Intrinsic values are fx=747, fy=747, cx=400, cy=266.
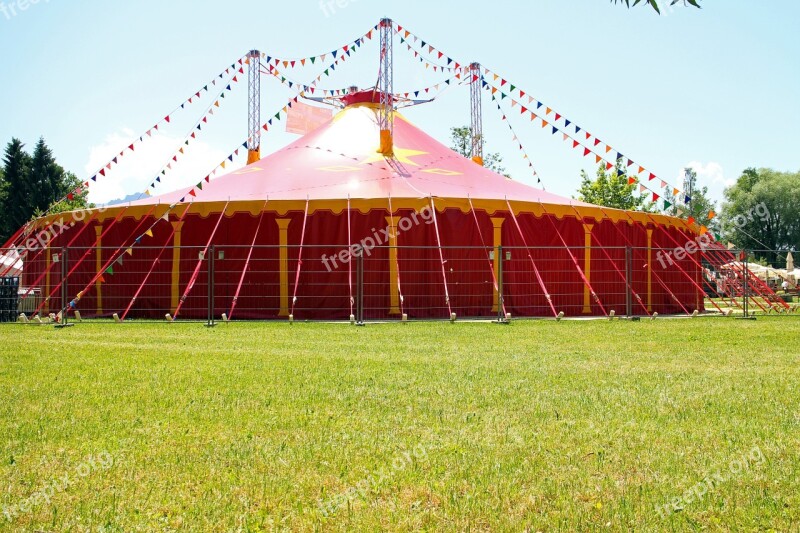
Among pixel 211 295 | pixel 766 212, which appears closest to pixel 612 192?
pixel 766 212

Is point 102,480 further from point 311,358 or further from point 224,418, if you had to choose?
point 311,358

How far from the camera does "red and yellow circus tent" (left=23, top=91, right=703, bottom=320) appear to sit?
13.4m

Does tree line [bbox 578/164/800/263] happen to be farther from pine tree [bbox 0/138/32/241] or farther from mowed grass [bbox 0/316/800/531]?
mowed grass [bbox 0/316/800/531]

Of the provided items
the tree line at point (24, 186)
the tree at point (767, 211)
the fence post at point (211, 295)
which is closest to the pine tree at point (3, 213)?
the tree line at point (24, 186)

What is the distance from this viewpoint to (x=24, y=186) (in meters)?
40.1

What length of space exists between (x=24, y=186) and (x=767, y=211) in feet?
148

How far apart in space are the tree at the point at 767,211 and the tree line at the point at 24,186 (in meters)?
41.1

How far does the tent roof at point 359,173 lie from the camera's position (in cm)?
1398

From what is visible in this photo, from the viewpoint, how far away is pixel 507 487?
280cm

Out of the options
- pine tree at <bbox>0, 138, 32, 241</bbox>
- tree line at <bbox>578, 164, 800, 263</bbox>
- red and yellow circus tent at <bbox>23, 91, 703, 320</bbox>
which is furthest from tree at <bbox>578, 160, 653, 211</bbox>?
pine tree at <bbox>0, 138, 32, 241</bbox>

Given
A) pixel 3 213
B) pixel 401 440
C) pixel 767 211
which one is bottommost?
pixel 401 440

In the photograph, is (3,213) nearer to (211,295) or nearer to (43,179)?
(43,179)

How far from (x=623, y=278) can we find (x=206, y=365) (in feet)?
32.6

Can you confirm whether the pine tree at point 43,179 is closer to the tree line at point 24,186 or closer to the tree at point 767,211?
the tree line at point 24,186
